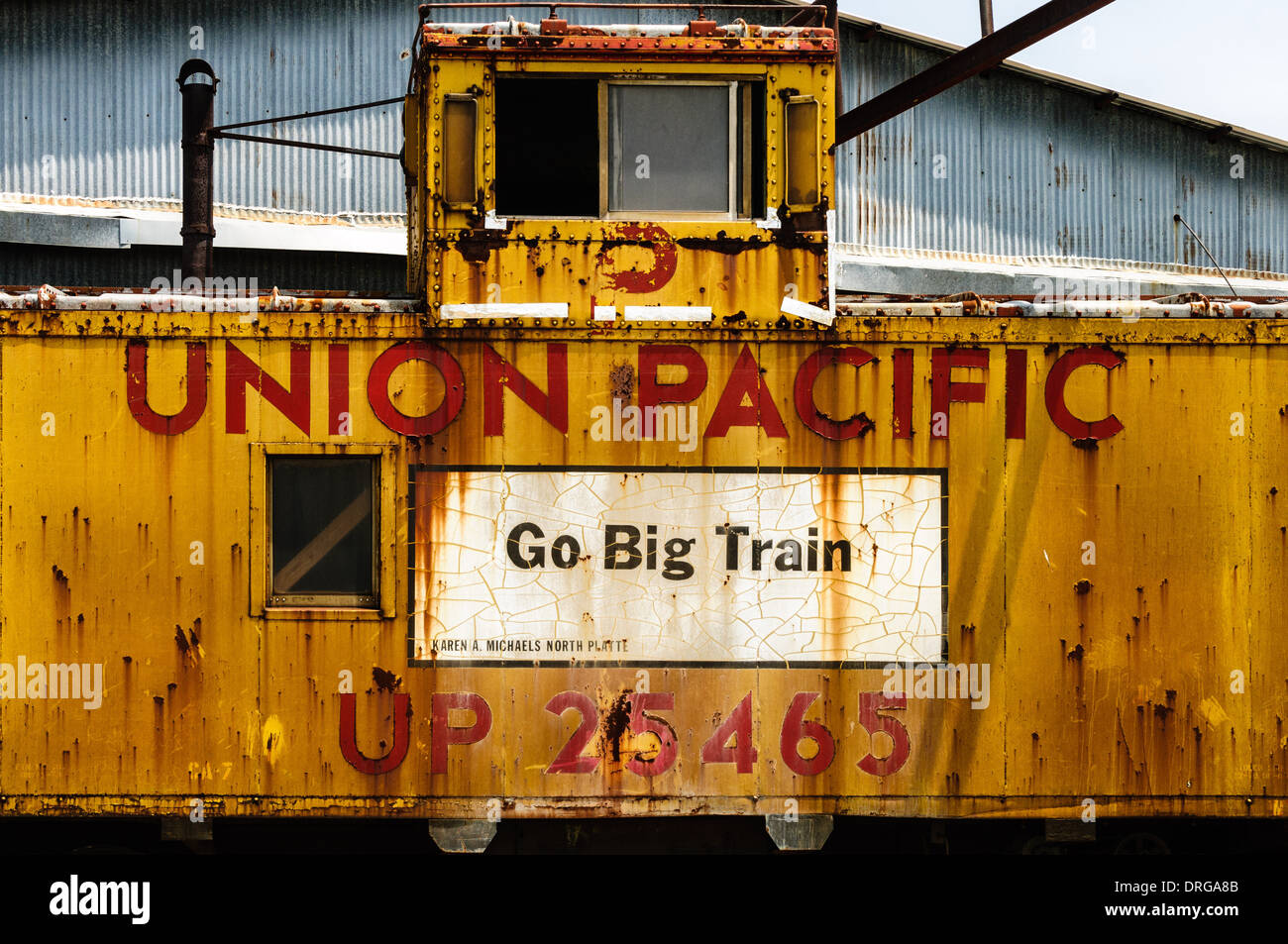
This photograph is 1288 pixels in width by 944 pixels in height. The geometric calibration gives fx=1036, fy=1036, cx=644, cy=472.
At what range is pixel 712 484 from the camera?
5.75 meters

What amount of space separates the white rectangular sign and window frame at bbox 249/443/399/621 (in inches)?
6.1

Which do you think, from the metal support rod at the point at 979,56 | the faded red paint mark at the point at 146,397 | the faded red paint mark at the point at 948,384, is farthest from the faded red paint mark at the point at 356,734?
the metal support rod at the point at 979,56

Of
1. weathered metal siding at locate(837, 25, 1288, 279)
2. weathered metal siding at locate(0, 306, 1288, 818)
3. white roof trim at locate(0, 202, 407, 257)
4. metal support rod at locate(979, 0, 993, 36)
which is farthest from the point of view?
weathered metal siding at locate(837, 25, 1288, 279)

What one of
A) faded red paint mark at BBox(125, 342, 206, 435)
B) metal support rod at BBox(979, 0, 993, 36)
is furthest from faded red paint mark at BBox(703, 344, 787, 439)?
metal support rod at BBox(979, 0, 993, 36)

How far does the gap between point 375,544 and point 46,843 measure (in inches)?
111

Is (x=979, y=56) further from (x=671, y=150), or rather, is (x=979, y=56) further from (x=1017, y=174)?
(x=1017, y=174)

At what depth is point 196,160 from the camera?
35.7 feet

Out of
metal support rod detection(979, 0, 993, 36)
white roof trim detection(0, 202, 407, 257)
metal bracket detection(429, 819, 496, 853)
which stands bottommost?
metal bracket detection(429, 819, 496, 853)

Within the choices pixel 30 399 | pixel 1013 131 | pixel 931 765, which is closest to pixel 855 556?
pixel 931 765

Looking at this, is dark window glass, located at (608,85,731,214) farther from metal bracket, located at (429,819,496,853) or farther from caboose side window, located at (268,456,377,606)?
metal bracket, located at (429,819,496,853)

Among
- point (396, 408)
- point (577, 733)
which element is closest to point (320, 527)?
point (396, 408)

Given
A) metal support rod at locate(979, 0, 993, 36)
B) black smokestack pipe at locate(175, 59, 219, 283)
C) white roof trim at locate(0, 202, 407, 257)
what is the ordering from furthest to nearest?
white roof trim at locate(0, 202, 407, 257) < black smokestack pipe at locate(175, 59, 219, 283) < metal support rod at locate(979, 0, 993, 36)

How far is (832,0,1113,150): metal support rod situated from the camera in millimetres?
6695

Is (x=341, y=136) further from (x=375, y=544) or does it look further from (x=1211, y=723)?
(x=1211, y=723)
